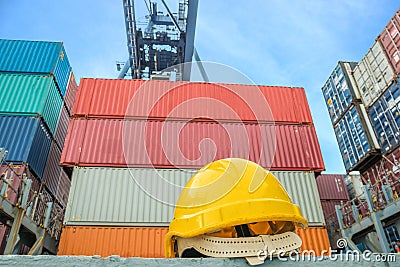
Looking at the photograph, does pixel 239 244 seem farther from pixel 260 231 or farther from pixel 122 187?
pixel 122 187

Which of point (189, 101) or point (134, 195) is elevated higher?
point (189, 101)

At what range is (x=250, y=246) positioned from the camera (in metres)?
2.09

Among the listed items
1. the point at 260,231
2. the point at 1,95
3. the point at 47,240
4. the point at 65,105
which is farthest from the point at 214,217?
the point at 65,105

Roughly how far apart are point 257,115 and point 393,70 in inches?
337

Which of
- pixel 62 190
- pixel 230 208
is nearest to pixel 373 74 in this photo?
pixel 230 208

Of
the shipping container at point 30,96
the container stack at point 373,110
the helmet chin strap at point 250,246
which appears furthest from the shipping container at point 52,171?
the container stack at point 373,110

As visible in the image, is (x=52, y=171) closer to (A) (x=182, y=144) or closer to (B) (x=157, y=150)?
(B) (x=157, y=150)

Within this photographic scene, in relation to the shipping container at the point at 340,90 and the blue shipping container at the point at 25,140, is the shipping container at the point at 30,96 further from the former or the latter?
the shipping container at the point at 340,90

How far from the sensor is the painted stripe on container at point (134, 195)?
875cm

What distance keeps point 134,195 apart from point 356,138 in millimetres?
13705

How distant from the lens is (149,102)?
11625mm

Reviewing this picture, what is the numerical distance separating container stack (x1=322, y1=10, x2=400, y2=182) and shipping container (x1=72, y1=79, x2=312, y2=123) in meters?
5.57

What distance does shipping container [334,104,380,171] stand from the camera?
1559 centimetres

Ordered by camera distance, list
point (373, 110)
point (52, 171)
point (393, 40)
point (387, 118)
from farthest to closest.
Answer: point (373, 110) < point (393, 40) < point (387, 118) < point (52, 171)
